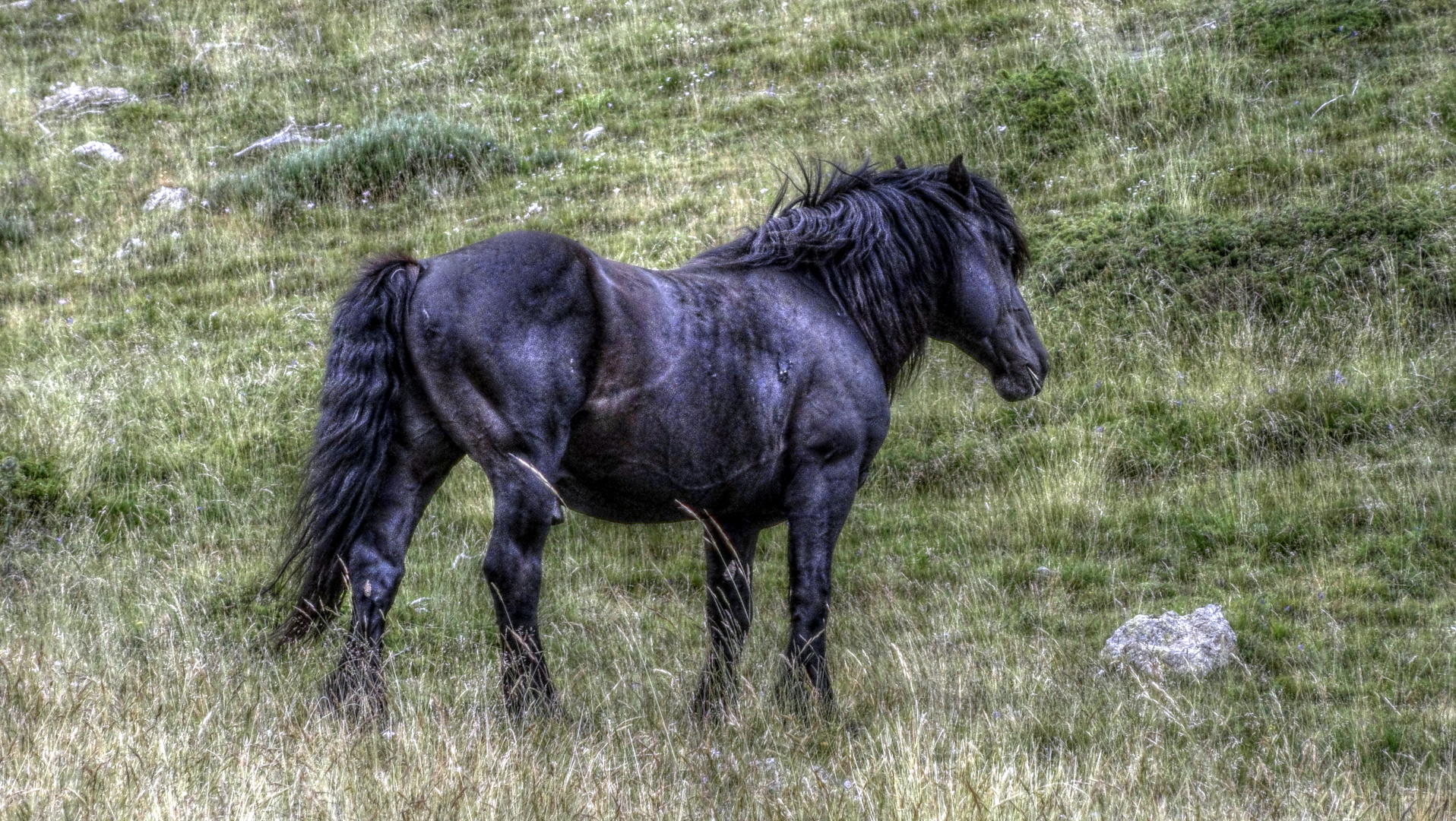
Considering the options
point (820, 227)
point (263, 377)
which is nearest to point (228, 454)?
point (263, 377)

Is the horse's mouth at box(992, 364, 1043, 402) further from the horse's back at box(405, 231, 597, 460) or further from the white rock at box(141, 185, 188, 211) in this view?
the white rock at box(141, 185, 188, 211)

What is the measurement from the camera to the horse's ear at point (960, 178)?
546 cm

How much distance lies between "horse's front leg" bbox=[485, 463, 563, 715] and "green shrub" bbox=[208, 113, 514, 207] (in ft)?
30.1

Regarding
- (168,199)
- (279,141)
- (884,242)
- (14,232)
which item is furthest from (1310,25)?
(14,232)

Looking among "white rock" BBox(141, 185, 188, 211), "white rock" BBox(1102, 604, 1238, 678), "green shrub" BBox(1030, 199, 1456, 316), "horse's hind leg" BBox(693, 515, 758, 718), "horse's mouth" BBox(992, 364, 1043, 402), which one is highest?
"white rock" BBox(141, 185, 188, 211)

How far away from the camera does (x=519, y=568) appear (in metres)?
4.32

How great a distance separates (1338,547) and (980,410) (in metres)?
2.48

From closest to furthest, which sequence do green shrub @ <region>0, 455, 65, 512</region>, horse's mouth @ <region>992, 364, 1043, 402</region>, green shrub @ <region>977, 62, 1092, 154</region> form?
horse's mouth @ <region>992, 364, 1043, 402</region> → green shrub @ <region>0, 455, 65, 512</region> → green shrub @ <region>977, 62, 1092, 154</region>

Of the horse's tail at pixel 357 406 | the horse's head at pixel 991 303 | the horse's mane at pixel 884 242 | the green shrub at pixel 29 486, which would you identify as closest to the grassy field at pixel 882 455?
the green shrub at pixel 29 486

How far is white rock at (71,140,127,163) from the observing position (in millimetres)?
14438

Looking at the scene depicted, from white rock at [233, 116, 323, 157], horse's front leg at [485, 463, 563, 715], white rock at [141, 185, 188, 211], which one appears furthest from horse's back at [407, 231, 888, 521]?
white rock at [233, 116, 323, 157]

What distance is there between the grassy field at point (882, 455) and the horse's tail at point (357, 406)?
71 cm

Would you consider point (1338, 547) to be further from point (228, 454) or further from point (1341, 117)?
point (228, 454)

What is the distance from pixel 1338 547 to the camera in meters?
6.23
